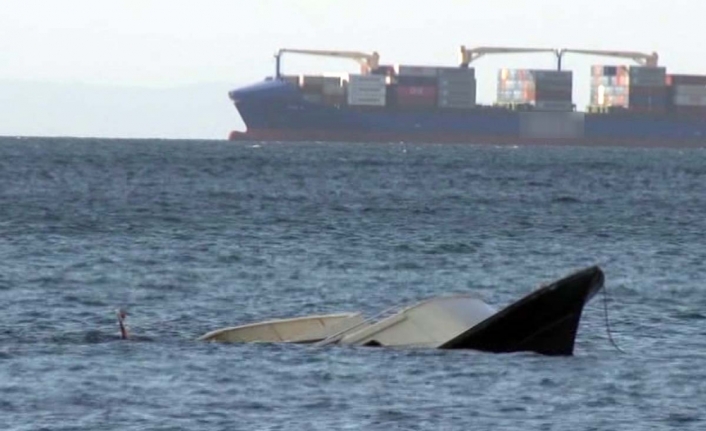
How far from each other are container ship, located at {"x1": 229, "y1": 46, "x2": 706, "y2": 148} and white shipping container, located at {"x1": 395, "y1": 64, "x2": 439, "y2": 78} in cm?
10

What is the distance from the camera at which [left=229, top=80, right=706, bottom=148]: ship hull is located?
181500mm

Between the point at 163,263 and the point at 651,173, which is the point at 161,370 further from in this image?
the point at 651,173

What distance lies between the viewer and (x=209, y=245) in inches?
1911

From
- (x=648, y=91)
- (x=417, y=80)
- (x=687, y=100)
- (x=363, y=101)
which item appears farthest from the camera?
(x=648, y=91)

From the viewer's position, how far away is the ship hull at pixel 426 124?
182 metres

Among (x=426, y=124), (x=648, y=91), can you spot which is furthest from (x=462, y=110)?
(x=648, y=91)

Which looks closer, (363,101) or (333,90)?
(363,101)

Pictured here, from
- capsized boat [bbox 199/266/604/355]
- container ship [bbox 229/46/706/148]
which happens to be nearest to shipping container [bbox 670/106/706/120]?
container ship [bbox 229/46/706/148]

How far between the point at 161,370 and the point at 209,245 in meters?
24.3

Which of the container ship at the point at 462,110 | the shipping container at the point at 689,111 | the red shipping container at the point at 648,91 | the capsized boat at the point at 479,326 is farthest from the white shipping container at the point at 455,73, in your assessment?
the capsized boat at the point at 479,326

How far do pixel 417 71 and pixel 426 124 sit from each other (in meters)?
11.4

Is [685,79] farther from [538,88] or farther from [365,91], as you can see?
[365,91]

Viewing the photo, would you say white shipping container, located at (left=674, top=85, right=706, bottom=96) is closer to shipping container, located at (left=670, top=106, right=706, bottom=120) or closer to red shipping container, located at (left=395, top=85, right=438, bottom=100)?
shipping container, located at (left=670, top=106, right=706, bottom=120)

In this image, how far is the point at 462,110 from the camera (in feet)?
601
